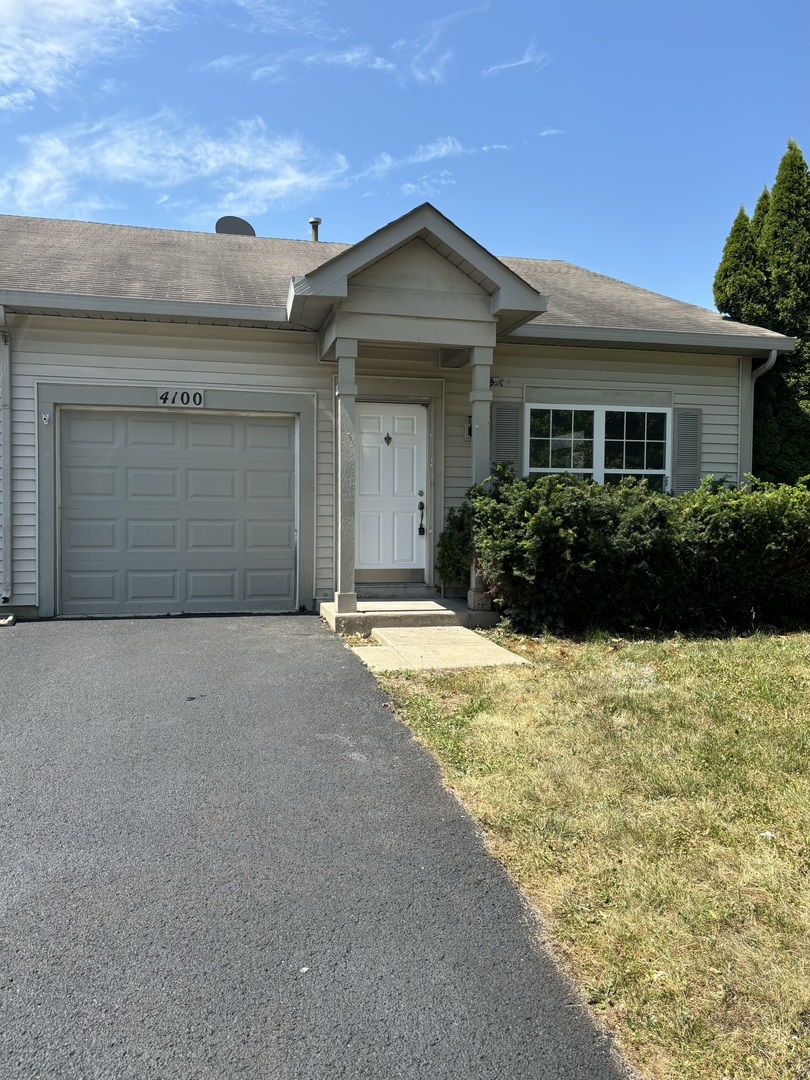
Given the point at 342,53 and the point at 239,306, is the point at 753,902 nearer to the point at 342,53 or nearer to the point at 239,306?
the point at 239,306

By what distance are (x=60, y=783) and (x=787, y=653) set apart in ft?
17.3

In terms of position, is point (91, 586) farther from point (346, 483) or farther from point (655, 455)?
point (655, 455)

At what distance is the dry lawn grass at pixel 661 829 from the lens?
1.95 meters

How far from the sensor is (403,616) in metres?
7.22

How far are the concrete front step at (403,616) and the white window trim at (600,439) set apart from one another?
82.4 inches

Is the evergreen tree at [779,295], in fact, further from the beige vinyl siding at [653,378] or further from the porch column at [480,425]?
the porch column at [480,425]

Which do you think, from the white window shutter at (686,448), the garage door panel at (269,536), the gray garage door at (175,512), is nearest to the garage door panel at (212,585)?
the gray garage door at (175,512)

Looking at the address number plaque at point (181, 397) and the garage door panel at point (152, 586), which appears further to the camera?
the garage door panel at point (152, 586)

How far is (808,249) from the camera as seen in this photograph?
427 inches

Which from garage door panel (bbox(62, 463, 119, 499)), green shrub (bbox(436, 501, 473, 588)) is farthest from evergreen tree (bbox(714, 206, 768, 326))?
garage door panel (bbox(62, 463, 119, 499))

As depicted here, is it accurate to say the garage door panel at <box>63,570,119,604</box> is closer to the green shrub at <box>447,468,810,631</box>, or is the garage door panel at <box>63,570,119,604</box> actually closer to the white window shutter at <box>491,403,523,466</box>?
the green shrub at <box>447,468,810,631</box>

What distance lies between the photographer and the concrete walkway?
5684 mm

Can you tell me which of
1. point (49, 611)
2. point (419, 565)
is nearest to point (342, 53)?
point (419, 565)

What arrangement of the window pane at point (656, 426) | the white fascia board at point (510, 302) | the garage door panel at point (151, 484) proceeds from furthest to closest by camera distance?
the window pane at point (656, 426)
the garage door panel at point (151, 484)
the white fascia board at point (510, 302)
